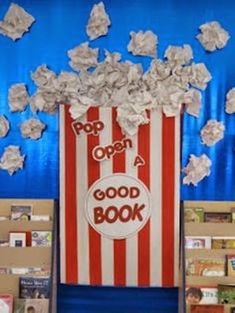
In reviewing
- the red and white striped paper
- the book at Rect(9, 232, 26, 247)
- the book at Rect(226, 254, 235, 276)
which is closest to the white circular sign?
the red and white striped paper

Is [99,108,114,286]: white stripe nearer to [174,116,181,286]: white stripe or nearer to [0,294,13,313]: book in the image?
[174,116,181,286]: white stripe

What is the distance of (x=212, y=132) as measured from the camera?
3.09 metres

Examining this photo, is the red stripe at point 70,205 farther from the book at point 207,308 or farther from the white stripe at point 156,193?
the book at point 207,308

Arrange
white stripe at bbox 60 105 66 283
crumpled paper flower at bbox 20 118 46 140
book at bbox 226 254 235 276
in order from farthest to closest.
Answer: crumpled paper flower at bbox 20 118 46 140 → white stripe at bbox 60 105 66 283 → book at bbox 226 254 235 276

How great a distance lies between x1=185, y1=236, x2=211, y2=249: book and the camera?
299cm

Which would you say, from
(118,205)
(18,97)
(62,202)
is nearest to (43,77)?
(18,97)

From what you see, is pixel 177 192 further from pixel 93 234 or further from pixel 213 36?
pixel 213 36

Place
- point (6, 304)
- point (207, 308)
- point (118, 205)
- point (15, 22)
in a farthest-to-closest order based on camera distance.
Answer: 1. point (15, 22)
2. point (118, 205)
3. point (6, 304)
4. point (207, 308)

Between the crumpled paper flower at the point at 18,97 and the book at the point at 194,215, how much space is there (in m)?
1.00

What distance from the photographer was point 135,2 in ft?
10.2

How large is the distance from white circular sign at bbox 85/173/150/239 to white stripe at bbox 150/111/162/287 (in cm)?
4

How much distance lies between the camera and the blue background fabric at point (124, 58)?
10.1 ft

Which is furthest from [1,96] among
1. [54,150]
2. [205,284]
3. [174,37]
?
[205,284]

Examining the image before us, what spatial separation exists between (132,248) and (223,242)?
45 centimetres
